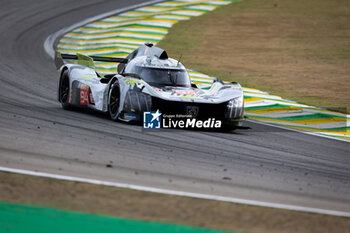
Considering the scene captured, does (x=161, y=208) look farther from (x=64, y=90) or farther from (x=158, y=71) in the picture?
(x=64, y=90)

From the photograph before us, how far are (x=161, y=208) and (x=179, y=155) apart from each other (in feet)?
7.53

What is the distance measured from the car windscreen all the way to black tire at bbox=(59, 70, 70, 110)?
1883 millimetres

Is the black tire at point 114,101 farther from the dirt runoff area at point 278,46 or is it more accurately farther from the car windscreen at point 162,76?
the dirt runoff area at point 278,46

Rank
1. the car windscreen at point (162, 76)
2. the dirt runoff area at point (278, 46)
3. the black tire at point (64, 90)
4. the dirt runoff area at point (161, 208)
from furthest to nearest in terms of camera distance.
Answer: the dirt runoff area at point (278, 46) → the black tire at point (64, 90) → the car windscreen at point (162, 76) → the dirt runoff area at point (161, 208)

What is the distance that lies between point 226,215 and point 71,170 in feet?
6.78

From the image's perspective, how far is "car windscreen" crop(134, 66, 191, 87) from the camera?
35.9 feet

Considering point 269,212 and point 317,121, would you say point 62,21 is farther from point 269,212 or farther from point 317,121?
point 269,212

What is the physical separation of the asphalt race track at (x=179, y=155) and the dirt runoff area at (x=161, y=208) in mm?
414

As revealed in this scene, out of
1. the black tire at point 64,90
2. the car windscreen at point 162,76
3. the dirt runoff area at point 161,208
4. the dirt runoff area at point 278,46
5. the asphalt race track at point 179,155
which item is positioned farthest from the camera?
the dirt runoff area at point 278,46

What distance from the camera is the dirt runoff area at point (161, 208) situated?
5.66 m

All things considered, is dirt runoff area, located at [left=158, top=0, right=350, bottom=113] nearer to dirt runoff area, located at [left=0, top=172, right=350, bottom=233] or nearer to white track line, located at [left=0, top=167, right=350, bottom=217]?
white track line, located at [left=0, top=167, right=350, bottom=217]

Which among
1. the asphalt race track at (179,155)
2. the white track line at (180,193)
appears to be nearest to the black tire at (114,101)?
the asphalt race track at (179,155)

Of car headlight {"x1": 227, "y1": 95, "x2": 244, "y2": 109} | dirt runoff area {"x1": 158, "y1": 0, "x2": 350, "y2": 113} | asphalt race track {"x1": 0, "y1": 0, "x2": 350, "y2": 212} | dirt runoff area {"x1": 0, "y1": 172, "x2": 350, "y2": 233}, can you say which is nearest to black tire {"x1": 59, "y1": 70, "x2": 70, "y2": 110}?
asphalt race track {"x1": 0, "y1": 0, "x2": 350, "y2": 212}

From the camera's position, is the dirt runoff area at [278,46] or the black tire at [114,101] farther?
the dirt runoff area at [278,46]
